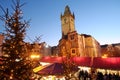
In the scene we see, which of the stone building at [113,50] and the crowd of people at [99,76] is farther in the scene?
the stone building at [113,50]

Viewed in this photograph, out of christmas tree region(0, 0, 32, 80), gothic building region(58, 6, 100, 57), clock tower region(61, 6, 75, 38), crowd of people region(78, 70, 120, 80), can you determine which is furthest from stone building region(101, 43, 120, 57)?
christmas tree region(0, 0, 32, 80)

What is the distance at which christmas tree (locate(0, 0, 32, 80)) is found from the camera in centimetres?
797

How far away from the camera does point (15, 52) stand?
8.23 metres

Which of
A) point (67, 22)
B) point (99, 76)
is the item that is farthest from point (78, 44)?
point (67, 22)

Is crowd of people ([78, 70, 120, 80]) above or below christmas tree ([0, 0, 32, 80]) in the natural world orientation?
below

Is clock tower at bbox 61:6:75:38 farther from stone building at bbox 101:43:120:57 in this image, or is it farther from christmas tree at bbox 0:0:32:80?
christmas tree at bbox 0:0:32:80

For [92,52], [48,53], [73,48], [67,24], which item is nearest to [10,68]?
[73,48]

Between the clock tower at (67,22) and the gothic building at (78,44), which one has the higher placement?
the clock tower at (67,22)

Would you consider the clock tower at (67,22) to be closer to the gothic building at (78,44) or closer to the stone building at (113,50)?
the gothic building at (78,44)

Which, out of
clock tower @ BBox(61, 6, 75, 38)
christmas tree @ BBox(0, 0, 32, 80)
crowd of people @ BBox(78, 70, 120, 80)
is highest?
clock tower @ BBox(61, 6, 75, 38)

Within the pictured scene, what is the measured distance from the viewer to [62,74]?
13828 millimetres

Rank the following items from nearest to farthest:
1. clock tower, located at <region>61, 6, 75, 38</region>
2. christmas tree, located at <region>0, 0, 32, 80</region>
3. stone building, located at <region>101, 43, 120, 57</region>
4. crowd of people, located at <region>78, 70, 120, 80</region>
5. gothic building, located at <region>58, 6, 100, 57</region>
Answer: christmas tree, located at <region>0, 0, 32, 80</region> → crowd of people, located at <region>78, 70, 120, 80</region> → gothic building, located at <region>58, 6, 100, 57</region> → stone building, located at <region>101, 43, 120, 57</region> → clock tower, located at <region>61, 6, 75, 38</region>

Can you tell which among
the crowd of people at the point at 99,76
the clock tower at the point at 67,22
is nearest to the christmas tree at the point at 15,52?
the crowd of people at the point at 99,76

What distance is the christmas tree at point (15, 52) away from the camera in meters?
7.97
